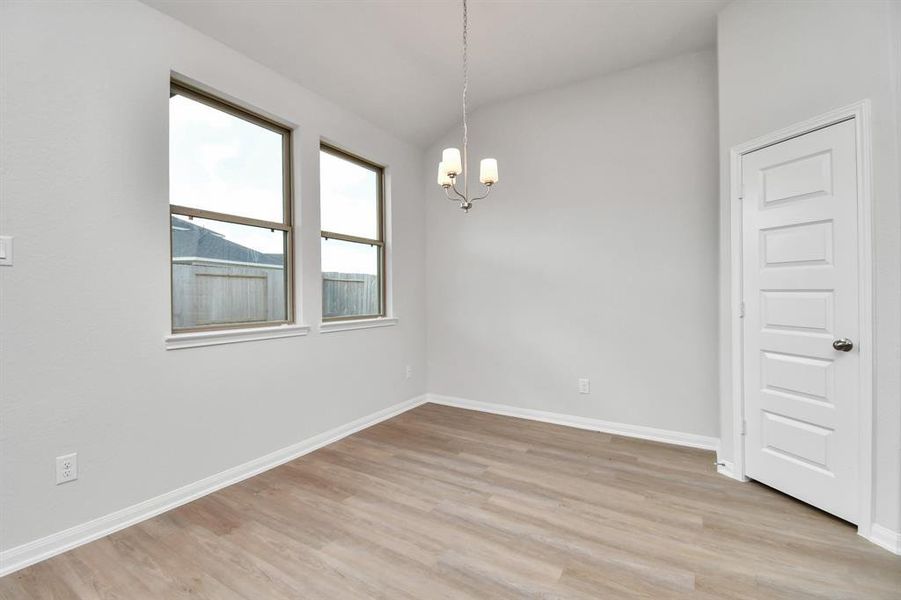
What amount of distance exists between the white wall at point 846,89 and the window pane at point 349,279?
307 centimetres

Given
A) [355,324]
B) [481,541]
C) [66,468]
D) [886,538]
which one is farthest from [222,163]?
[886,538]

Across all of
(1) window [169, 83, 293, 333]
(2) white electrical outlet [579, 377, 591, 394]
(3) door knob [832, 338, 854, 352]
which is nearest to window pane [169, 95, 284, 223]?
(1) window [169, 83, 293, 333]

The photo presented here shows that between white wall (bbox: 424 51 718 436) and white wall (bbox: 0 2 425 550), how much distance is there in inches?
82.5

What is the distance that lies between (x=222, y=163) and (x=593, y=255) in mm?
3028

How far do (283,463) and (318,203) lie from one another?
2.02 m

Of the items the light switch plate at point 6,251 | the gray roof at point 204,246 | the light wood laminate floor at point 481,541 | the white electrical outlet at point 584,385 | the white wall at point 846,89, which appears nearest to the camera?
the light wood laminate floor at point 481,541

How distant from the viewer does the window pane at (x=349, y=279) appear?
3.53 metres

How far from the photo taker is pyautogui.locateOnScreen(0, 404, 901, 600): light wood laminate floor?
166 centimetres

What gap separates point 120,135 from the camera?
2150 mm

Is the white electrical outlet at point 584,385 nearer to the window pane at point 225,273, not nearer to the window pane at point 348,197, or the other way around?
the window pane at point 348,197

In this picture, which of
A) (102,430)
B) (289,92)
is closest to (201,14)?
(289,92)

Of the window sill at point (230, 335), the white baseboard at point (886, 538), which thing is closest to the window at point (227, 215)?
the window sill at point (230, 335)

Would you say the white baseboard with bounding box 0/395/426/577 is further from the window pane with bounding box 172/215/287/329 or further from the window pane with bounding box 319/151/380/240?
the window pane with bounding box 319/151/380/240

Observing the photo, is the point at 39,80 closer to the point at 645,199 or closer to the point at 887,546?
the point at 645,199
